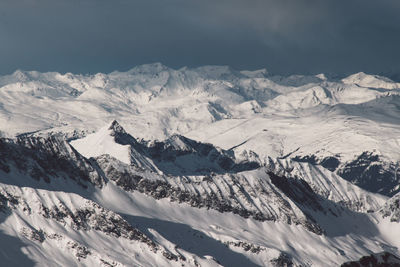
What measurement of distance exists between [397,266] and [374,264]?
431cm

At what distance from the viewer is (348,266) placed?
121m

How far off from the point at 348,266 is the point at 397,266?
402 inches

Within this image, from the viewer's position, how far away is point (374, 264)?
125m

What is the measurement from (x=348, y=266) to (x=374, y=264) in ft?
24.4

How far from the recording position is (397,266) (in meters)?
123
